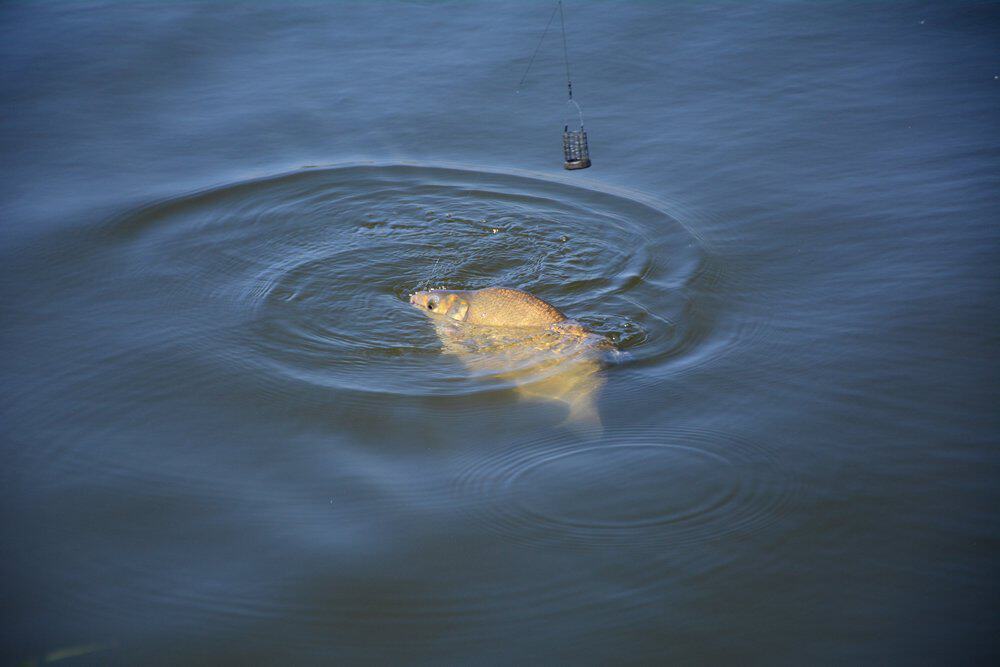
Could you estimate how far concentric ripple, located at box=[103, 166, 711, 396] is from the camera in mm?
5852

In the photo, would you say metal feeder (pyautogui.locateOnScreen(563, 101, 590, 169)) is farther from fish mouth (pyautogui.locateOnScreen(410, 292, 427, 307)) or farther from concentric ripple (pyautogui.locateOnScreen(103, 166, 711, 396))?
fish mouth (pyautogui.locateOnScreen(410, 292, 427, 307))

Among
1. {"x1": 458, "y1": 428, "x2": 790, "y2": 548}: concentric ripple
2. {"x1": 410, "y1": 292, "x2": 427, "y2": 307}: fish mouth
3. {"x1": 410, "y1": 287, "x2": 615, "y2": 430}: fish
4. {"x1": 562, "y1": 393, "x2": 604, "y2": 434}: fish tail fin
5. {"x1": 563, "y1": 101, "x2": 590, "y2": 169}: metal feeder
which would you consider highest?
{"x1": 563, "y1": 101, "x2": 590, "y2": 169}: metal feeder

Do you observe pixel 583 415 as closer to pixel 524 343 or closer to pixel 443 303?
pixel 524 343

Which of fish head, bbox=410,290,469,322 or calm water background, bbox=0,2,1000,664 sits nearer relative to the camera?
calm water background, bbox=0,2,1000,664

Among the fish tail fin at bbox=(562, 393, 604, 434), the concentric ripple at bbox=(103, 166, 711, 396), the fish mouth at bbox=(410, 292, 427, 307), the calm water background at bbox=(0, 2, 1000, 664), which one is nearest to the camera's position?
the calm water background at bbox=(0, 2, 1000, 664)

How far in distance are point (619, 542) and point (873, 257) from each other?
3463 mm

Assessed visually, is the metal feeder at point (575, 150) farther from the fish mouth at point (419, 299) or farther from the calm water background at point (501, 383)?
the fish mouth at point (419, 299)

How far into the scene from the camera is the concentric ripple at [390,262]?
585 centimetres

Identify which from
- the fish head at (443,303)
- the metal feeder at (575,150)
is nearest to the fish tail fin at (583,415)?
the fish head at (443,303)

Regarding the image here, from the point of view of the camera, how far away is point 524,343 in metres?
5.86

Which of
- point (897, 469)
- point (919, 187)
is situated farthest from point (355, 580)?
point (919, 187)

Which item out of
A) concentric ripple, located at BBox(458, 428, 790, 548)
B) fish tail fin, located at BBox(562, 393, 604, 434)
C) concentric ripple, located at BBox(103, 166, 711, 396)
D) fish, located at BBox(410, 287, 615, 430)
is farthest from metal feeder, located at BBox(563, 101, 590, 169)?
concentric ripple, located at BBox(458, 428, 790, 548)

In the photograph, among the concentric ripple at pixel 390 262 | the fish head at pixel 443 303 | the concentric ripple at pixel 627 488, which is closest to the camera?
the concentric ripple at pixel 627 488

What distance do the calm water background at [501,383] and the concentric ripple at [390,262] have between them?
3 centimetres
